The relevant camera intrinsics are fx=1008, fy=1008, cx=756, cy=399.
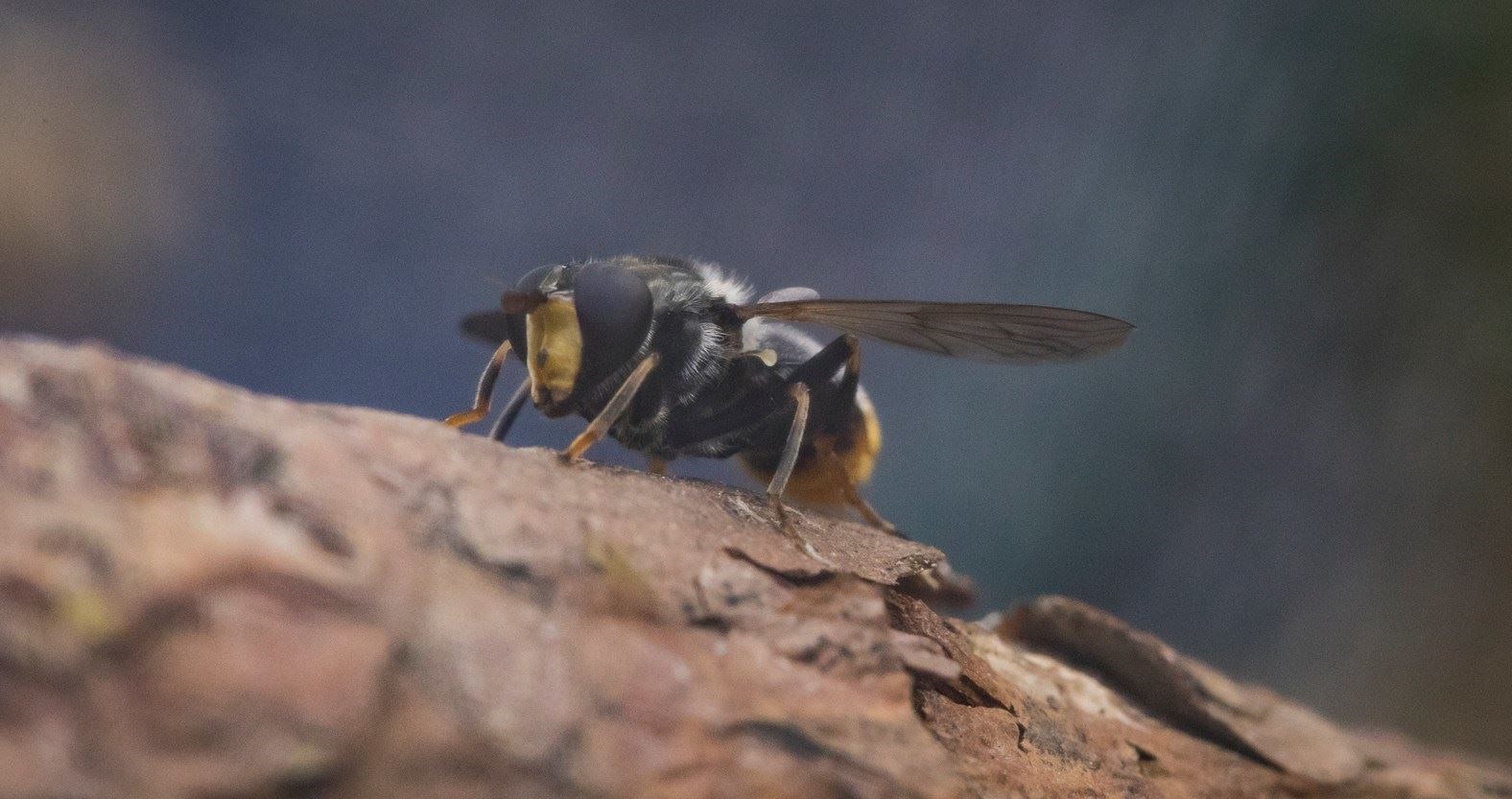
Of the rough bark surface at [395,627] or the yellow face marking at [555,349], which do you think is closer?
the rough bark surface at [395,627]

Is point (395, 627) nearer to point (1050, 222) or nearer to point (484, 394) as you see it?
point (484, 394)

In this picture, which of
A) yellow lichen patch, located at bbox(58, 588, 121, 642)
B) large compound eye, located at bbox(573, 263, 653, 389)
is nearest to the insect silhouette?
large compound eye, located at bbox(573, 263, 653, 389)

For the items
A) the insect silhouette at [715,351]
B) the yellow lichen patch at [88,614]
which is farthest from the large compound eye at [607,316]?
the yellow lichen patch at [88,614]

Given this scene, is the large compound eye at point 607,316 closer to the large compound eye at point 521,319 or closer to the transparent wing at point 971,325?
the large compound eye at point 521,319

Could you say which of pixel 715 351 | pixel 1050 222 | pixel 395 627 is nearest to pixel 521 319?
pixel 715 351

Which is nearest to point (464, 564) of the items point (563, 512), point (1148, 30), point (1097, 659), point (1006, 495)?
point (563, 512)

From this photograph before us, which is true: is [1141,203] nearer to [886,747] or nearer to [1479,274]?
[1479,274]

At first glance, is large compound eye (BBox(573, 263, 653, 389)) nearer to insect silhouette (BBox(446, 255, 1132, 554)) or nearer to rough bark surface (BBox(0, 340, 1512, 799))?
insect silhouette (BBox(446, 255, 1132, 554))
